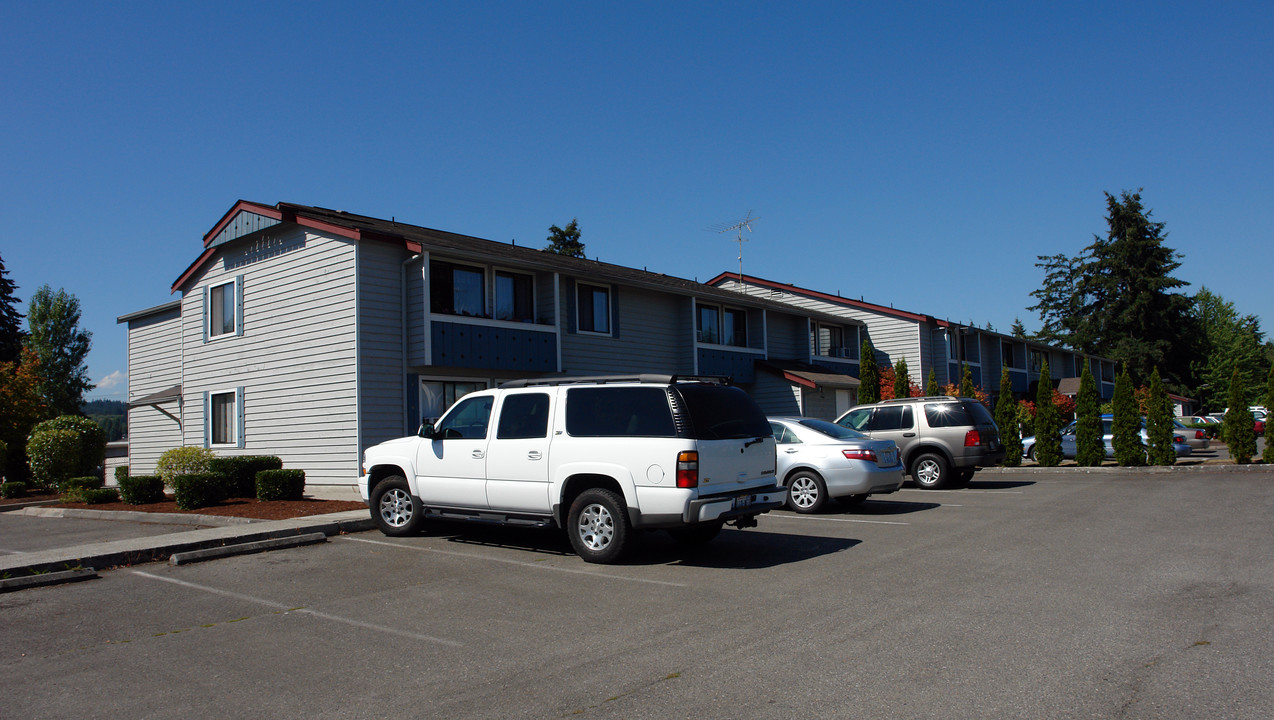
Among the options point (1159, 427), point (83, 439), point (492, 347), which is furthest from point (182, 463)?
point (1159, 427)

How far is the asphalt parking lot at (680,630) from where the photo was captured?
14.9 feet

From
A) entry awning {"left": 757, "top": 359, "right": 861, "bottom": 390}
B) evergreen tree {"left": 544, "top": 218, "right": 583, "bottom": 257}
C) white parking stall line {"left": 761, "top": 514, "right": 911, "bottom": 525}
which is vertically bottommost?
white parking stall line {"left": 761, "top": 514, "right": 911, "bottom": 525}

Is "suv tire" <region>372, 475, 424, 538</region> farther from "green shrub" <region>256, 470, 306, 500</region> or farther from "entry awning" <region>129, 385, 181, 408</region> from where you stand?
"entry awning" <region>129, 385, 181, 408</region>

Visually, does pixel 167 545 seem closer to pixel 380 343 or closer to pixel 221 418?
pixel 380 343

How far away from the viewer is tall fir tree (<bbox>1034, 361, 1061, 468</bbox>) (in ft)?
74.8

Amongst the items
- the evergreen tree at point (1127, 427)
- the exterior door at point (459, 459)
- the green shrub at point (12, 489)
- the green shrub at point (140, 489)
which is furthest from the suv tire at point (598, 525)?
the evergreen tree at point (1127, 427)

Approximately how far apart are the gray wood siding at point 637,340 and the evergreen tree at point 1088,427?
35.3ft

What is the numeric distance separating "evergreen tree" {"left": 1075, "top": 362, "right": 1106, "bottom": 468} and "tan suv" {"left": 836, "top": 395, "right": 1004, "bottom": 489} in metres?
6.03

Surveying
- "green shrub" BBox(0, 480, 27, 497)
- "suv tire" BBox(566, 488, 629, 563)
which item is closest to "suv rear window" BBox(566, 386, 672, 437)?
"suv tire" BBox(566, 488, 629, 563)

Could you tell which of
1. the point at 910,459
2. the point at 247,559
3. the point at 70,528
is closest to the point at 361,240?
the point at 70,528

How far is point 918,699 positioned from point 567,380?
5755 mm

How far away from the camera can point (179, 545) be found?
388 inches

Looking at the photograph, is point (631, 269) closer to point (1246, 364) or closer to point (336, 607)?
point (336, 607)

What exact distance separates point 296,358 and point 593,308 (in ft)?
25.3
